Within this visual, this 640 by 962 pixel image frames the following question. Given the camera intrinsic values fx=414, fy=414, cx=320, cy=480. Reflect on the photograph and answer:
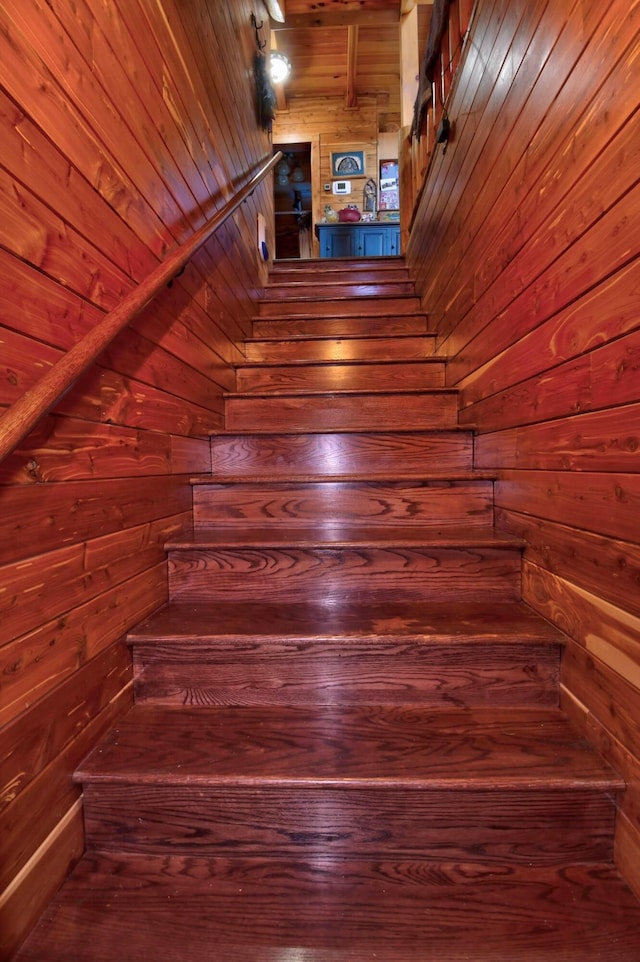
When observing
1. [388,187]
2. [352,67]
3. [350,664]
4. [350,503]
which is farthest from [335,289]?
[352,67]

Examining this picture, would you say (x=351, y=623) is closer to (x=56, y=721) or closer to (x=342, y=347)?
(x=56, y=721)

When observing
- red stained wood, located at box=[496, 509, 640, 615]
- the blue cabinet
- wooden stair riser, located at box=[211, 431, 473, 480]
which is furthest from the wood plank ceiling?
red stained wood, located at box=[496, 509, 640, 615]

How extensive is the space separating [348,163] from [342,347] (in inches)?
174

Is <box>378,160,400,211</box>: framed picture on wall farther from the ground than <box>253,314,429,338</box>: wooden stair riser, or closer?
farther from the ground

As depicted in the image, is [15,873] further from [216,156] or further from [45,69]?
[216,156]

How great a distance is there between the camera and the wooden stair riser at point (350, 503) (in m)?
1.42

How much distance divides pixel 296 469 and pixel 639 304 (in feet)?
3.81

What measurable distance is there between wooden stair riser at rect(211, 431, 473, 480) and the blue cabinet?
12.7 ft

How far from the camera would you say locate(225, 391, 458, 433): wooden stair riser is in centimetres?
181

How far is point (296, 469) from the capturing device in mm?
1645

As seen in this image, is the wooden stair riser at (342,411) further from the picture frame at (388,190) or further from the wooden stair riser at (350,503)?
the picture frame at (388,190)

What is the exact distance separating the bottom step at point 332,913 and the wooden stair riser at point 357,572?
596 millimetres

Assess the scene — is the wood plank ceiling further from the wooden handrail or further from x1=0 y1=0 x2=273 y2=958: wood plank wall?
the wooden handrail

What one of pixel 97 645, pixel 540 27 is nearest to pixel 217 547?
pixel 97 645
